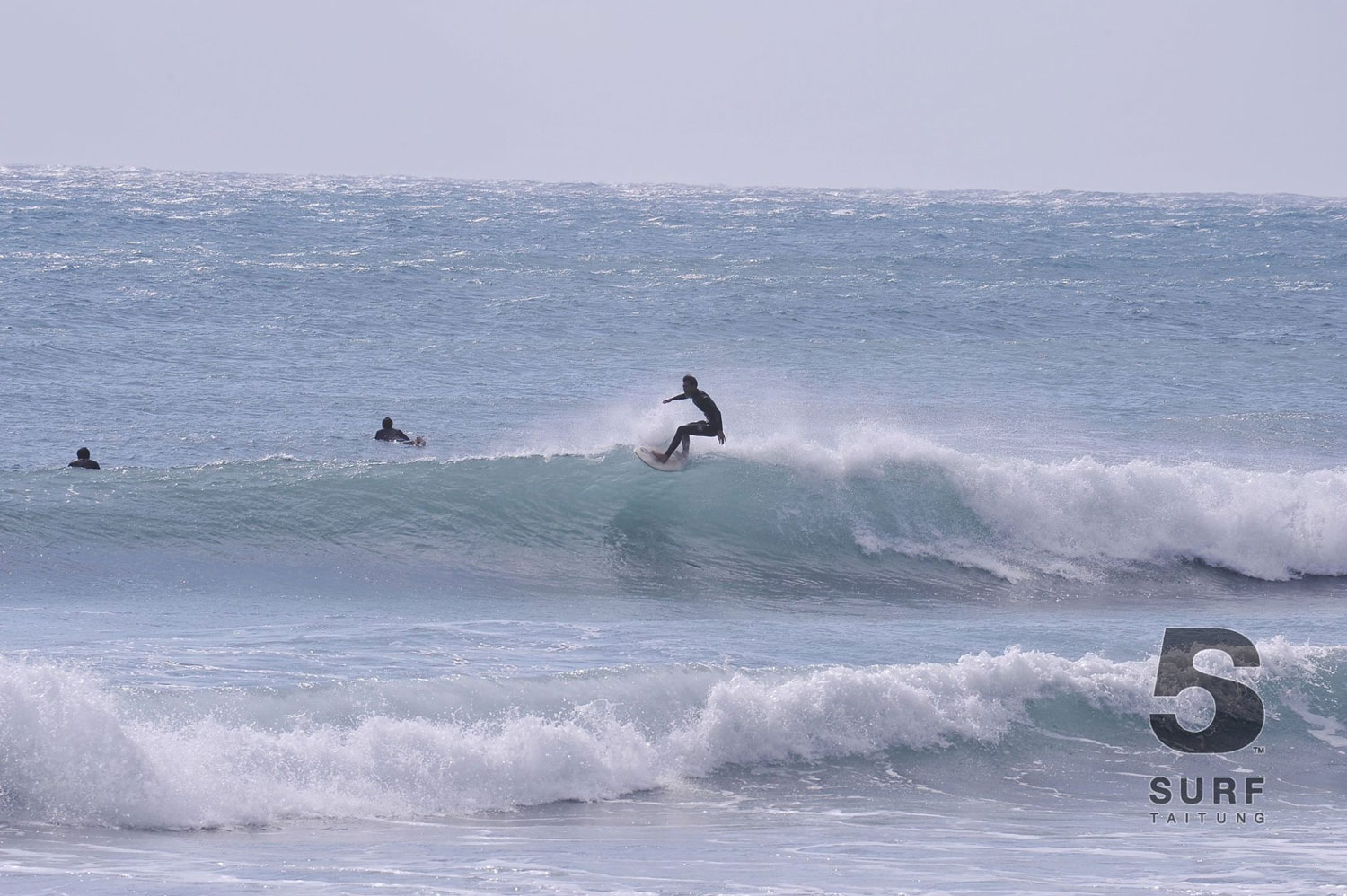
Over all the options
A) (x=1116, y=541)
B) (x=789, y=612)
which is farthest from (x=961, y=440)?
(x=789, y=612)

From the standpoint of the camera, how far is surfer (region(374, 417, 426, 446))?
1964cm

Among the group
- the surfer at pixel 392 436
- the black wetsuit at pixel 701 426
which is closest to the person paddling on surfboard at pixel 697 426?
the black wetsuit at pixel 701 426

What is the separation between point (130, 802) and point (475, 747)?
193cm

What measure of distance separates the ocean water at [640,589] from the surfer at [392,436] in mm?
343

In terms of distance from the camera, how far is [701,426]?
15438 millimetres

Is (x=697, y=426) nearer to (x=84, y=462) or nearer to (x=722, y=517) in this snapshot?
(x=722, y=517)

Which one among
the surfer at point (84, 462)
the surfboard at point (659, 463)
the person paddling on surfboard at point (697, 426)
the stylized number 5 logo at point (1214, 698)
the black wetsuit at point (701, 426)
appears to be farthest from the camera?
the surfer at point (84, 462)

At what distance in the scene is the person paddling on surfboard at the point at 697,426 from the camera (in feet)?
49.2

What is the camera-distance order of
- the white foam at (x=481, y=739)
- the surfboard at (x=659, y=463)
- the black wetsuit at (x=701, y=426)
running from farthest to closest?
the surfboard at (x=659, y=463) → the black wetsuit at (x=701, y=426) → the white foam at (x=481, y=739)

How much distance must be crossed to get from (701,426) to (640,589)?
241 centimetres

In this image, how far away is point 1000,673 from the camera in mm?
9820

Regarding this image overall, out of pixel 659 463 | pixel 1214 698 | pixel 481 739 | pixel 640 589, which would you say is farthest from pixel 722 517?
pixel 481 739

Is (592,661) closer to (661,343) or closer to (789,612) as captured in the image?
(789,612)

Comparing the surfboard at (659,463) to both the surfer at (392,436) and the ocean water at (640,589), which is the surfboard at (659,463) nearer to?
the ocean water at (640,589)
